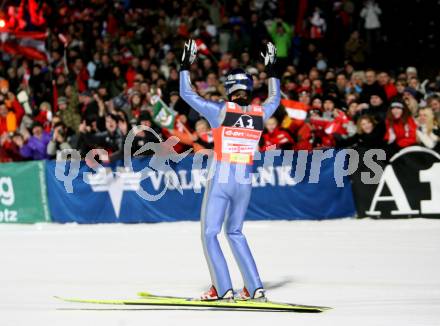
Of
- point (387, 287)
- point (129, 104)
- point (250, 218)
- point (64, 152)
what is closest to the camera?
point (387, 287)

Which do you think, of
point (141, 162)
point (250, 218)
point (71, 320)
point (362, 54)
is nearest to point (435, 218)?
point (250, 218)

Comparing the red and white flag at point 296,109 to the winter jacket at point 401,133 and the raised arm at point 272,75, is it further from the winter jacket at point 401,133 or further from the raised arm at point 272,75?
the raised arm at point 272,75

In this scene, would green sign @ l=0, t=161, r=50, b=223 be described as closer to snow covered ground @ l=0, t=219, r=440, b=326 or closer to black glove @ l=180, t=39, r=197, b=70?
snow covered ground @ l=0, t=219, r=440, b=326

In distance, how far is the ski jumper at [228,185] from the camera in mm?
8789

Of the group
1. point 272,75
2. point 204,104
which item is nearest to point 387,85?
point 272,75

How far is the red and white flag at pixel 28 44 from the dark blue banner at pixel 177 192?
20.9ft

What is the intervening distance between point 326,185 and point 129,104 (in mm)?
6348

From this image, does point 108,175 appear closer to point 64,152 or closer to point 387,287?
point 64,152

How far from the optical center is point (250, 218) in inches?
671

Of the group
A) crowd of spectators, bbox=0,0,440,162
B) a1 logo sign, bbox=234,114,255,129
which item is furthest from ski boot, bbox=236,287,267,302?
crowd of spectators, bbox=0,0,440,162

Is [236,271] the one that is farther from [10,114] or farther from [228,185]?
[10,114]

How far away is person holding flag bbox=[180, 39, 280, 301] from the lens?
346 inches

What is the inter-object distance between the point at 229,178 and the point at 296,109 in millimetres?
8849

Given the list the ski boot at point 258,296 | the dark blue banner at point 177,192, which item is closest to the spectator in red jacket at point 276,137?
the dark blue banner at point 177,192
